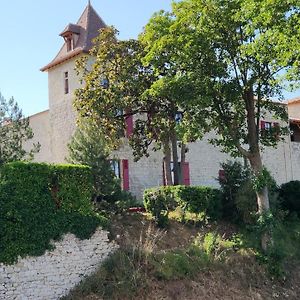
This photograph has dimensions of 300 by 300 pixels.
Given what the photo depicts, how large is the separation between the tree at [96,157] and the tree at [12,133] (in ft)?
6.14

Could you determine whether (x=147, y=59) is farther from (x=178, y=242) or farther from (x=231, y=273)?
(x=231, y=273)

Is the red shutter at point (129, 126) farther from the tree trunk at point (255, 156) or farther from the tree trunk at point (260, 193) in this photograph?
the tree trunk at point (260, 193)

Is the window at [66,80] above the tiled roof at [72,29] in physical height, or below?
below

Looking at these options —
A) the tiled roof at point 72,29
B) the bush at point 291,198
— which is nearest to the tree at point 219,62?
the bush at point 291,198

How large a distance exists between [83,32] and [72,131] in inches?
213

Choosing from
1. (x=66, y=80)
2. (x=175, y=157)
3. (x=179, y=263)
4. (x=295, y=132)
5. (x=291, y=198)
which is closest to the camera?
(x=179, y=263)

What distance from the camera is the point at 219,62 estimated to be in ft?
62.5

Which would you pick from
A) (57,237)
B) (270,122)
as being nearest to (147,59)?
(57,237)

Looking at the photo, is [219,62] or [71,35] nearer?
[219,62]

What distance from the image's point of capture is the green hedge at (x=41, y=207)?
14.8 m

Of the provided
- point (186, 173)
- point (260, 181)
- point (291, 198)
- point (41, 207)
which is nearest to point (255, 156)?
point (260, 181)

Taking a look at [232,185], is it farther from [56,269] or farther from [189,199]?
[56,269]

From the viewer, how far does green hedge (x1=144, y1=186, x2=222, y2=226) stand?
64.7 ft

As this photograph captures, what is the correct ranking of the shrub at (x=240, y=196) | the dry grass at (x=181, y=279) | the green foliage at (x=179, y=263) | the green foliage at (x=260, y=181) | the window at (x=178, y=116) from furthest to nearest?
the window at (x=178, y=116)
the shrub at (x=240, y=196)
the green foliage at (x=260, y=181)
the green foliage at (x=179, y=263)
the dry grass at (x=181, y=279)
